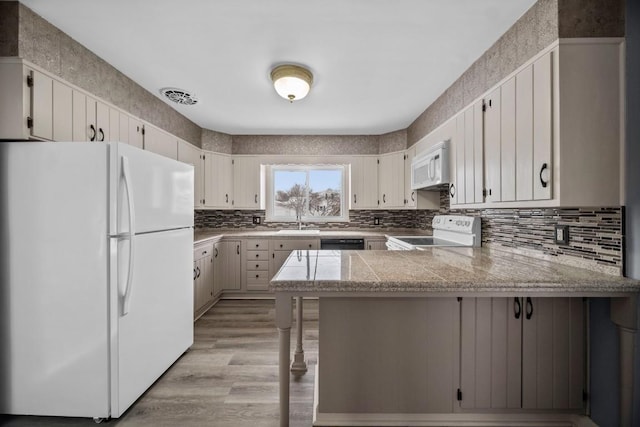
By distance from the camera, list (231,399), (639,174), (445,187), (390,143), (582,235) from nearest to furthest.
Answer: (639,174)
(582,235)
(231,399)
(445,187)
(390,143)

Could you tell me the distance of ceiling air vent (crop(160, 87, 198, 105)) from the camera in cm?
286

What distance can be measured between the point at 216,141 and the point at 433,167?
9.74 feet

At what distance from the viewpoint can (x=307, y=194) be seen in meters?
4.69

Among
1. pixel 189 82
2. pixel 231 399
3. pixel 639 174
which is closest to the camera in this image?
pixel 639 174

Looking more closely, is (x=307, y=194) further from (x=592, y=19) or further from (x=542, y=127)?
(x=592, y=19)

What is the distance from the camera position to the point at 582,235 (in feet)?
5.40

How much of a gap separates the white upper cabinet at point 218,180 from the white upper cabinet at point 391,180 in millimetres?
2171

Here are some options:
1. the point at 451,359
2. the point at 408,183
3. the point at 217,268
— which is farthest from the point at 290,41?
the point at 217,268

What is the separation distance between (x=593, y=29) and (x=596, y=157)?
633 millimetres

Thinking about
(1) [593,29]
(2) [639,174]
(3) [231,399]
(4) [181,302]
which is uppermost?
(1) [593,29]

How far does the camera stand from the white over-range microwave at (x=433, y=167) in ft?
8.97

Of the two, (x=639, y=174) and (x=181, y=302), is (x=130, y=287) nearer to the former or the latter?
(x=181, y=302)

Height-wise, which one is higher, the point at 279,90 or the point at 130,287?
the point at 279,90

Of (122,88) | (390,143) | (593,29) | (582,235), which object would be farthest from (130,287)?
(390,143)
